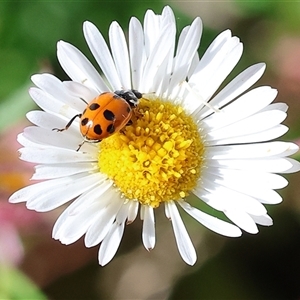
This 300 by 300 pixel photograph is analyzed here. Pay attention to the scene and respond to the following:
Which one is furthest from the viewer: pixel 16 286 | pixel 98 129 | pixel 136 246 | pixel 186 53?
pixel 136 246

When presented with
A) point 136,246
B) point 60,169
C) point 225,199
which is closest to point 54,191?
point 60,169

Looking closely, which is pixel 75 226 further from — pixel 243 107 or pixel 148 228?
pixel 243 107

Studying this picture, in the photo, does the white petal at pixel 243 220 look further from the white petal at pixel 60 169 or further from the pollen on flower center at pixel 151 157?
the white petal at pixel 60 169

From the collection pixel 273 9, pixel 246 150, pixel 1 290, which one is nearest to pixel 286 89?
pixel 273 9

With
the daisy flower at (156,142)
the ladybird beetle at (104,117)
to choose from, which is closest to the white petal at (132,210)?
the daisy flower at (156,142)

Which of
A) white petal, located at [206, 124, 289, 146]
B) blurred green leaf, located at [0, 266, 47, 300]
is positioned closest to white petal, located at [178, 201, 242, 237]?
white petal, located at [206, 124, 289, 146]

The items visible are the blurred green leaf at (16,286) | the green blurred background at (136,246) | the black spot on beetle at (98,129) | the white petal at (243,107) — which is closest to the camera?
the black spot on beetle at (98,129)

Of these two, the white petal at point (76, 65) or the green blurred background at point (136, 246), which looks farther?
the green blurred background at point (136, 246)

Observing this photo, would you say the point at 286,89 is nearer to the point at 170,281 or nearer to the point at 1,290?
the point at 170,281
